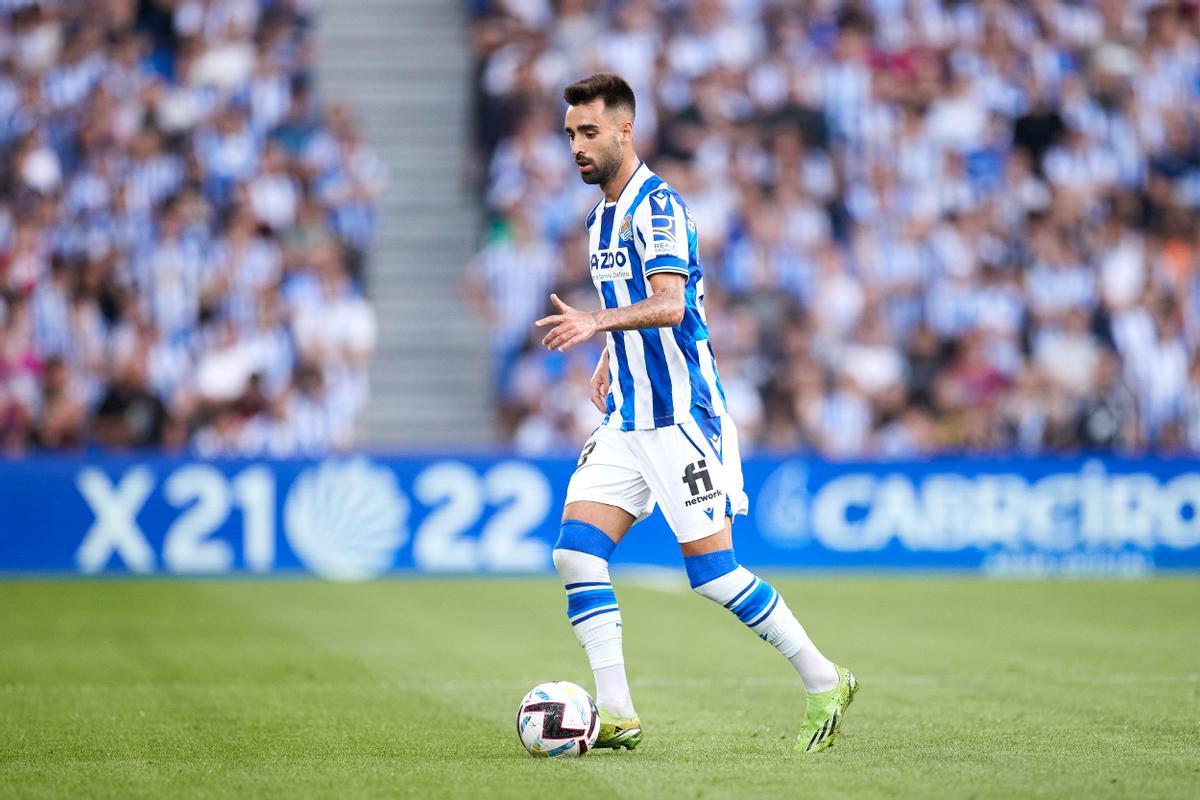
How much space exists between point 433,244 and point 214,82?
10.9 feet

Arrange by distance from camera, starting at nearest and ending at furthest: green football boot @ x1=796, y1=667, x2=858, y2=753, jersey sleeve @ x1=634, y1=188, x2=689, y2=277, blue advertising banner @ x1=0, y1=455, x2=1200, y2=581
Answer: jersey sleeve @ x1=634, y1=188, x2=689, y2=277 → green football boot @ x1=796, y1=667, x2=858, y2=753 → blue advertising banner @ x1=0, y1=455, x2=1200, y2=581

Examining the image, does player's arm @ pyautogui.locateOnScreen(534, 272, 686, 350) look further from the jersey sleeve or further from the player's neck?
the player's neck

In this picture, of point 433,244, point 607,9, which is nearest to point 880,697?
point 433,244

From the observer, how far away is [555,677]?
9859 millimetres

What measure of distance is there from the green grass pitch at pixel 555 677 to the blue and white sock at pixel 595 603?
0.98 feet

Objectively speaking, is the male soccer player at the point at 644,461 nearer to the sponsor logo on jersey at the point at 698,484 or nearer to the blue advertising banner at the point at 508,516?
the sponsor logo on jersey at the point at 698,484

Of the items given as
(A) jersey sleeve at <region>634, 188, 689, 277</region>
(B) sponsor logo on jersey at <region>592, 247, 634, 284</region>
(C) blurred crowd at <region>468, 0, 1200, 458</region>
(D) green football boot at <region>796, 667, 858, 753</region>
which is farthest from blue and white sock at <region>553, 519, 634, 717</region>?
(C) blurred crowd at <region>468, 0, 1200, 458</region>

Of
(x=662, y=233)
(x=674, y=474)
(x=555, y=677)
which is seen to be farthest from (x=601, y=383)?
(x=555, y=677)

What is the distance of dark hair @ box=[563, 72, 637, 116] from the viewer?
23.5 ft

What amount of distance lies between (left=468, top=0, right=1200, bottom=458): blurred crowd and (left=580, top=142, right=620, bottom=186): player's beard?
11.0 m

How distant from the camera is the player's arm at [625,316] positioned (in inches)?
255

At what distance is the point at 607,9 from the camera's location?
73.7ft

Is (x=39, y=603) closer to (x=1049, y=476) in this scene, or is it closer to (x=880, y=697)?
(x=880, y=697)

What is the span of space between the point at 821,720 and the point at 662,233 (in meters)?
2.11
